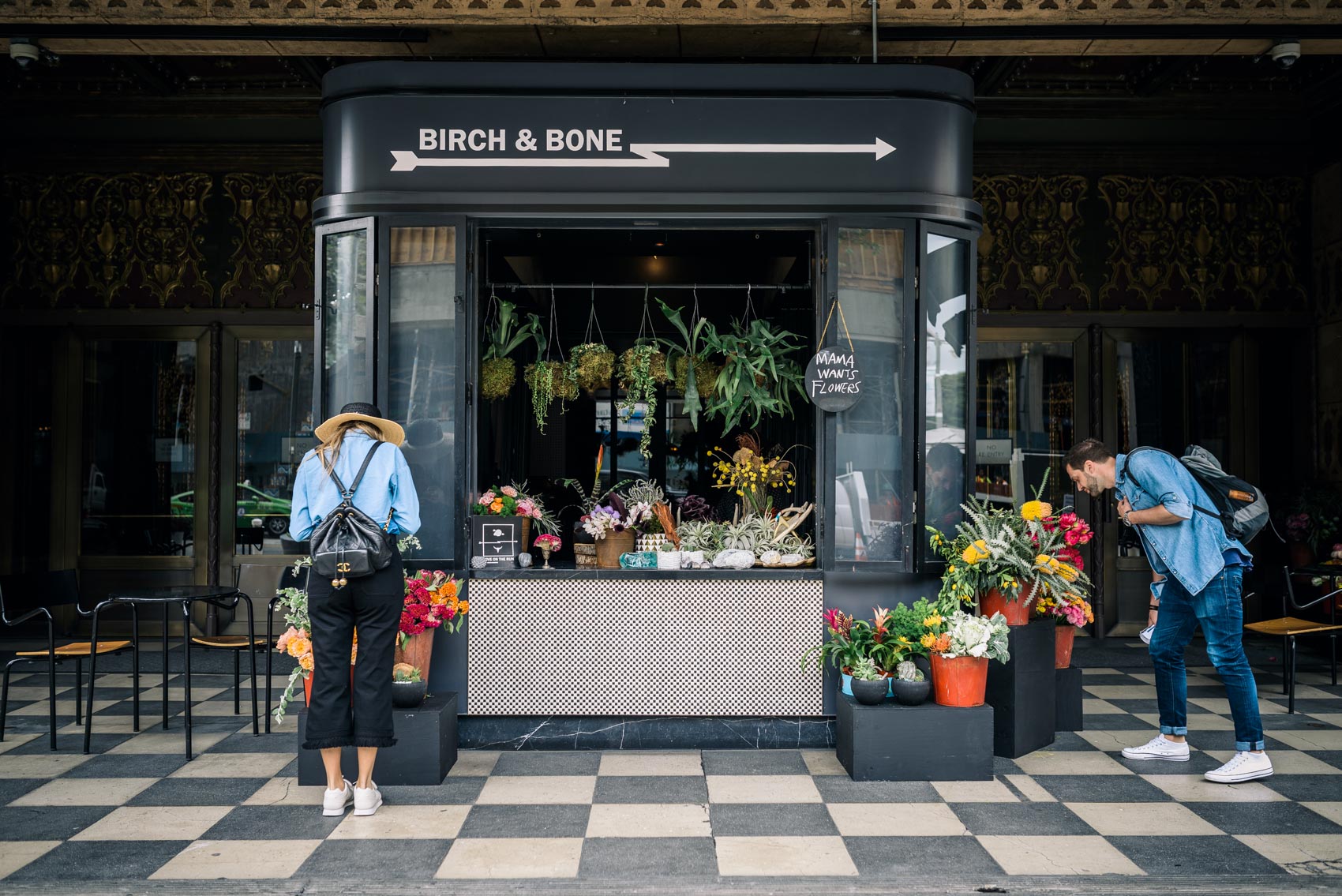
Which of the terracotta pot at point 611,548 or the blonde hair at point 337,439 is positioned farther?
the terracotta pot at point 611,548

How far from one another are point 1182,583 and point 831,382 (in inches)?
80.3

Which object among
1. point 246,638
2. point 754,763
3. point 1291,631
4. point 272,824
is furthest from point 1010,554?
point 246,638

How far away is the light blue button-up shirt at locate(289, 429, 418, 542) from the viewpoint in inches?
177

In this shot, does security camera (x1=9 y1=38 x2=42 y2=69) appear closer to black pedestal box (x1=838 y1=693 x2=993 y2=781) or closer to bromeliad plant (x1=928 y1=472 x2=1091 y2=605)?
bromeliad plant (x1=928 y1=472 x2=1091 y2=605)

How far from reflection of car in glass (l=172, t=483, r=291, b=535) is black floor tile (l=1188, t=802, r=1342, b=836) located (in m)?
7.36

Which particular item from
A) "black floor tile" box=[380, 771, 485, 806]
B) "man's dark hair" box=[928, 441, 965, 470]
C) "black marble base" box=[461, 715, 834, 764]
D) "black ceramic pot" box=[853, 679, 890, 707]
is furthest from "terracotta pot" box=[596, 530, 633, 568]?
"man's dark hair" box=[928, 441, 965, 470]

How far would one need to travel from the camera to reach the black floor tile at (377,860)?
12.5 feet

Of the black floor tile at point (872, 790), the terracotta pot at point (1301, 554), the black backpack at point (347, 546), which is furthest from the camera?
the terracotta pot at point (1301, 554)

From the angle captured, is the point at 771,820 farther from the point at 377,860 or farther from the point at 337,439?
the point at 337,439

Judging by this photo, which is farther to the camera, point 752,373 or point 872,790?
point 752,373

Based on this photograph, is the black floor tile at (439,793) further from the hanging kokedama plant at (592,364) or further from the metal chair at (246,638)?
the hanging kokedama plant at (592,364)

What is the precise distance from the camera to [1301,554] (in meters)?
8.48

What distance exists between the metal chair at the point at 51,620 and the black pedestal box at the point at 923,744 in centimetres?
400

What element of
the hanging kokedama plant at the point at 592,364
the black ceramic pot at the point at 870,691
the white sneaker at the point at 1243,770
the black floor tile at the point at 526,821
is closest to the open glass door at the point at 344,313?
the hanging kokedama plant at the point at 592,364
